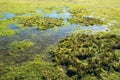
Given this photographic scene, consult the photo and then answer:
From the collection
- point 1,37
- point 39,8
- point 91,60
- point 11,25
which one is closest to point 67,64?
point 91,60

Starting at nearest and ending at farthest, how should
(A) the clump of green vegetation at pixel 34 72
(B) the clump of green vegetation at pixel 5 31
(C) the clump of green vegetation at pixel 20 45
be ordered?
(A) the clump of green vegetation at pixel 34 72 → (C) the clump of green vegetation at pixel 20 45 → (B) the clump of green vegetation at pixel 5 31

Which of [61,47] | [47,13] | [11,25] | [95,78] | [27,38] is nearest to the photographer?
[95,78]

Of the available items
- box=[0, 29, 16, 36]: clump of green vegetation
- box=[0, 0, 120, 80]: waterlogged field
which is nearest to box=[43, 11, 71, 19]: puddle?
box=[0, 0, 120, 80]: waterlogged field

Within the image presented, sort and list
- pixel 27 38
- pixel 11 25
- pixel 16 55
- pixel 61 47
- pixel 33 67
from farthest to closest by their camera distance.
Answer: pixel 11 25
pixel 27 38
pixel 61 47
pixel 16 55
pixel 33 67

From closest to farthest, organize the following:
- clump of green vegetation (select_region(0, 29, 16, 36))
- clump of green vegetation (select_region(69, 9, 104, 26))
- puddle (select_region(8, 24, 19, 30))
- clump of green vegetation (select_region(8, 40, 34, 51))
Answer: clump of green vegetation (select_region(8, 40, 34, 51)) → clump of green vegetation (select_region(0, 29, 16, 36)) → puddle (select_region(8, 24, 19, 30)) → clump of green vegetation (select_region(69, 9, 104, 26))

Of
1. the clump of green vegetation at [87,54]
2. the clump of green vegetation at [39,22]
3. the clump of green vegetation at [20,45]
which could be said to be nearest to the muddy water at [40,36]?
the clump of green vegetation at [20,45]

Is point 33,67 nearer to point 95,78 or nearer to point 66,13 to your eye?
point 95,78

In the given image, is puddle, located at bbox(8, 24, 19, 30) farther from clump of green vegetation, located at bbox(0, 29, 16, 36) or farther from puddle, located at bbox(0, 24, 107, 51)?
clump of green vegetation, located at bbox(0, 29, 16, 36)

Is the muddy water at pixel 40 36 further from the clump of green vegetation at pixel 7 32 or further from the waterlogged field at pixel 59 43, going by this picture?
the clump of green vegetation at pixel 7 32
